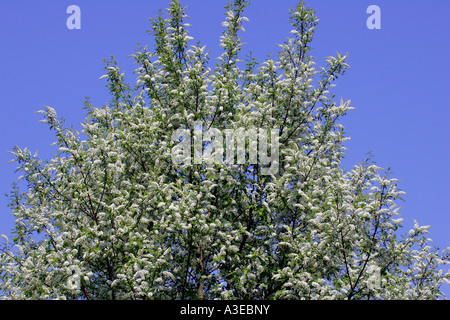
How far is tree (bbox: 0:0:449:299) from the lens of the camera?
37.1 feet

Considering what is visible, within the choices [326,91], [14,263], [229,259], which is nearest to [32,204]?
[14,263]

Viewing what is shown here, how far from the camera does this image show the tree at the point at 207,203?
37.1 ft

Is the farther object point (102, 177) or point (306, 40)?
point (306, 40)

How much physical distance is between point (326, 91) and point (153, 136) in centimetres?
549

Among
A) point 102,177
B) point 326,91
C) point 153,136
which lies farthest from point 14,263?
point 326,91

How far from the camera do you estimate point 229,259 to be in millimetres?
12719

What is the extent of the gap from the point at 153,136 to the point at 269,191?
394 cm

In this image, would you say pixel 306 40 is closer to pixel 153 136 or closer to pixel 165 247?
pixel 153 136

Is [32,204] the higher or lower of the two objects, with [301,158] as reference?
lower

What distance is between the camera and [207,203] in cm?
1294
